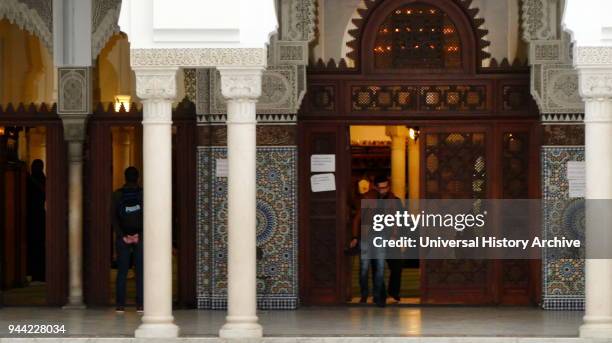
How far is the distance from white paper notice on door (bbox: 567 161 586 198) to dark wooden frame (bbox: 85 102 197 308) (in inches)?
132

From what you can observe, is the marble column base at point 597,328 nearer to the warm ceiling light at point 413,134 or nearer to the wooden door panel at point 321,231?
the wooden door panel at point 321,231

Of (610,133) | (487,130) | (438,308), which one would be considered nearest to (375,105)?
(487,130)

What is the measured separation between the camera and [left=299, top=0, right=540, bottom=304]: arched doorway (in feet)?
43.8

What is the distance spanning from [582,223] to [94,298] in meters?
4.46

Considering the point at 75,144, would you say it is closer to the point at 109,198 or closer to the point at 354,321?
Answer: the point at 109,198

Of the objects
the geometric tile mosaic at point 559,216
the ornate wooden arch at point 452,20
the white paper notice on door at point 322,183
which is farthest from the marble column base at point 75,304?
the geometric tile mosaic at point 559,216

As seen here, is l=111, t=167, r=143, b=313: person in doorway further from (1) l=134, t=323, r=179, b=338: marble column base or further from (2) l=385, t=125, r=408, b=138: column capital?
(2) l=385, t=125, r=408, b=138: column capital

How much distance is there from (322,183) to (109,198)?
6.41 ft

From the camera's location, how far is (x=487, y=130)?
1341cm

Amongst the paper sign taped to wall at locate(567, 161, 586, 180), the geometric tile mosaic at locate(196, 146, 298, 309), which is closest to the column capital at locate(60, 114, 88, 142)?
the geometric tile mosaic at locate(196, 146, 298, 309)

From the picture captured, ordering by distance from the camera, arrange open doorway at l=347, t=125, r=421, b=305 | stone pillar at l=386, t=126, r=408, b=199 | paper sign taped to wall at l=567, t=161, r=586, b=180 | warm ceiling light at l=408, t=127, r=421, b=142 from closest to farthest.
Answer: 1. paper sign taped to wall at l=567, t=161, r=586, b=180
2. open doorway at l=347, t=125, r=421, b=305
3. warm ceiling light at l=408, t=127, r=421, b=142
4. stone pillar at l=386, t=126, r=408, b=199

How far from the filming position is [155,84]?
1126 cm

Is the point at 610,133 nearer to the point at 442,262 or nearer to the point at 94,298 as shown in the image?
the point at 442,262

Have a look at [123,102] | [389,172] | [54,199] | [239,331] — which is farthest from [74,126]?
[389,172]
